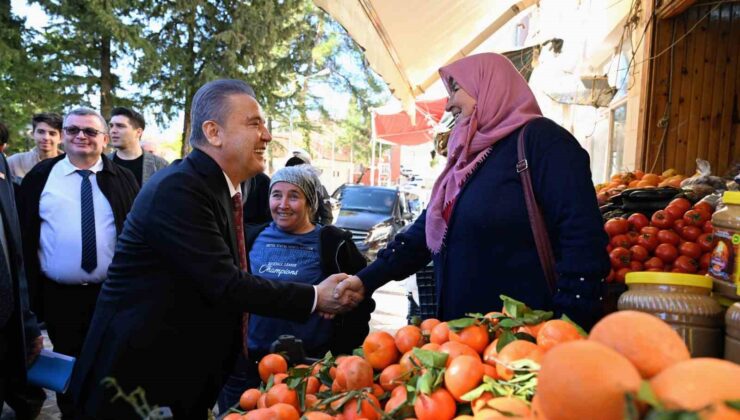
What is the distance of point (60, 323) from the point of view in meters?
3.87

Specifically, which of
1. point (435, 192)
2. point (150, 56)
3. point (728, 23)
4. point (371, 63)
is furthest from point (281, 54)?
point (435, 192)

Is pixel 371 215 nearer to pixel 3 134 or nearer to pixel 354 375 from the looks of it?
pixel 3 134

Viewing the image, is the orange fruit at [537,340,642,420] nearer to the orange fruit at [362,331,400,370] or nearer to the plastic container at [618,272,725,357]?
the plastic container at [618,272,725,357]

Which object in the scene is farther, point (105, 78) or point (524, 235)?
point (105, 78)

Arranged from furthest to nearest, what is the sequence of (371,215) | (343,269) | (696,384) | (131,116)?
(371,215)
(131,116)
(343,269)
(696,384)

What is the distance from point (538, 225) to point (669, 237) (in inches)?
73.9

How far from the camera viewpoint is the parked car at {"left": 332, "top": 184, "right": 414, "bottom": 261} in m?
12.1

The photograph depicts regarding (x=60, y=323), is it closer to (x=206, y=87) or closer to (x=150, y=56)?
(x=206, y=87)

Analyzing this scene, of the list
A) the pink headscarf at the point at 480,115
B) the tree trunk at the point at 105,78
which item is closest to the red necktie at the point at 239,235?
the pink headscarf at the point at 480,115

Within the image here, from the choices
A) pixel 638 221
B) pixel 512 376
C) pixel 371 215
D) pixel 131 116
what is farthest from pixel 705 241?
pixel 371 215

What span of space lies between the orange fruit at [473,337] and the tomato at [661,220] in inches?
104

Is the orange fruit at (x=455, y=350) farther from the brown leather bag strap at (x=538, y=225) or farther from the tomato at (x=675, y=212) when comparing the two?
the tomato at (x=675, y=212)

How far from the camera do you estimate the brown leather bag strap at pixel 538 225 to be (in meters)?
2.21

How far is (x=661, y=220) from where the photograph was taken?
12.4ft
